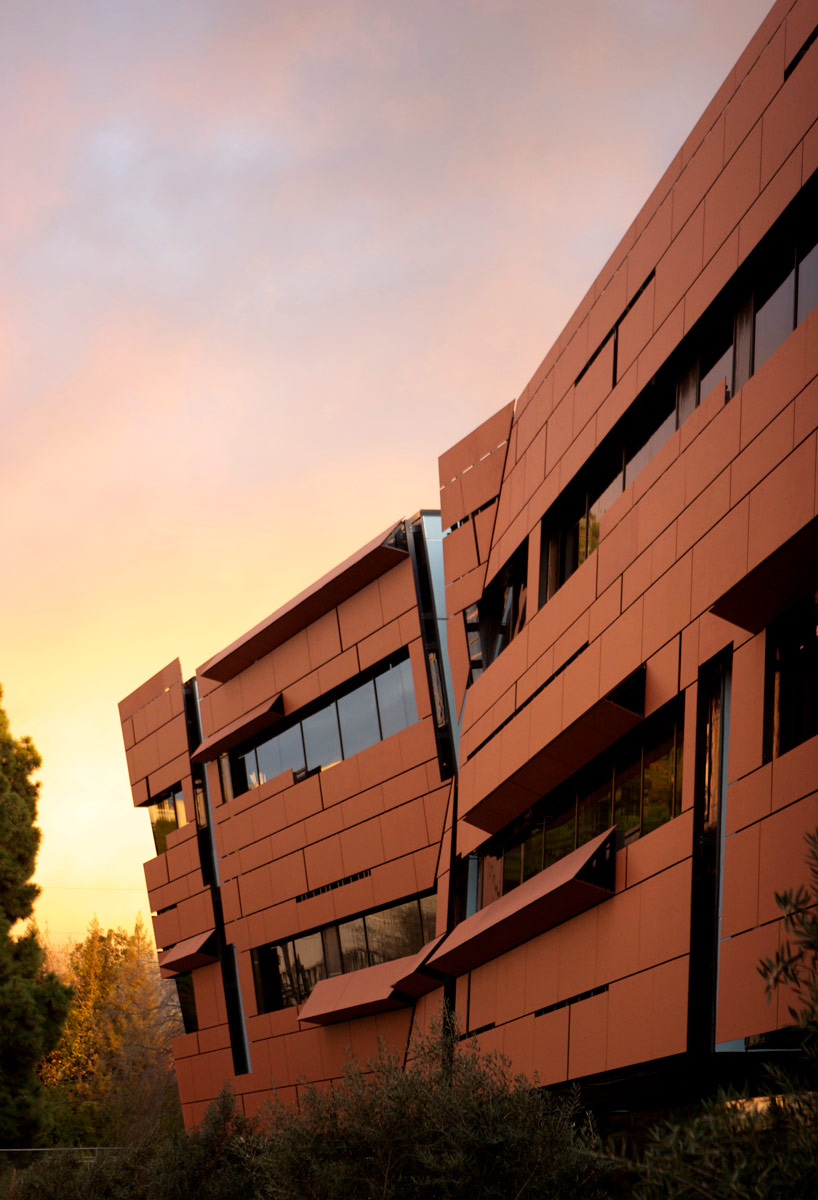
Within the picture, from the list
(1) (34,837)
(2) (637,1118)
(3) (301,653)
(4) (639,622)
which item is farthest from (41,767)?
(4) (639,622)

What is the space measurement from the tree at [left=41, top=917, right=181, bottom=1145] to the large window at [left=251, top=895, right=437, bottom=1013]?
1011 inches

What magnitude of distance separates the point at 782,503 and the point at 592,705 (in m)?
4.71

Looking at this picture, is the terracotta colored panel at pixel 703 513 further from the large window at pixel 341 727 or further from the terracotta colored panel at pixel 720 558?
the large window at pixel 341 727

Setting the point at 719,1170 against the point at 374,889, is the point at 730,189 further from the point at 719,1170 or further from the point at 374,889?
the point at 374,889

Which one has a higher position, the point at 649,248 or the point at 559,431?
the point at 649,248

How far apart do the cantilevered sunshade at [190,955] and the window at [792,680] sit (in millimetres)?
21304

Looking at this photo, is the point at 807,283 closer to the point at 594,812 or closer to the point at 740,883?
the point at 740,883

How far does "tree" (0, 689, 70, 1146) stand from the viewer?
107ft

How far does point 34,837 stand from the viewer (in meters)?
35.2

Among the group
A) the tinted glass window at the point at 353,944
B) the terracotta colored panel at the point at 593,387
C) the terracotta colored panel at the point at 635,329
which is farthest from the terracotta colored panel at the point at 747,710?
the tinted glass window at the point at 353,944

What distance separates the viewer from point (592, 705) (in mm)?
15156

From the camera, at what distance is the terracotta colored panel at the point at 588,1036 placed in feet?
48.1

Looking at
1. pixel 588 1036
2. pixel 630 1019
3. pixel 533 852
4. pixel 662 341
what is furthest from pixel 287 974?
pixel 662 341

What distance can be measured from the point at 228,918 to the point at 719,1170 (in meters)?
24.2
